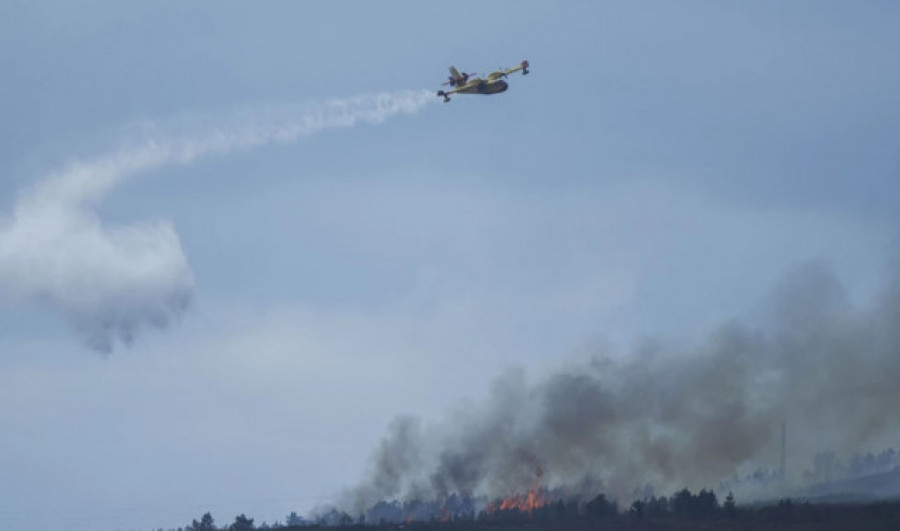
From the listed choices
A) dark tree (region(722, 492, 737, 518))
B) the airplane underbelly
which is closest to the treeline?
dark tree (region(722, 492, 737, 518))

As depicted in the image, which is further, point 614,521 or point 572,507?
point 572,507

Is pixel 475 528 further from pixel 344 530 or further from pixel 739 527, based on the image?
pixel 739 527

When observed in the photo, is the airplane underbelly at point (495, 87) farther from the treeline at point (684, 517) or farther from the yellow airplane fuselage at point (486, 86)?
the treeline at point (684, 517)

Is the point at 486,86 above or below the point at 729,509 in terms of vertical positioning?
above

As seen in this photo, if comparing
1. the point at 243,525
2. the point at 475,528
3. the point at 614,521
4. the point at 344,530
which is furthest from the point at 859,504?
the point at 243,525

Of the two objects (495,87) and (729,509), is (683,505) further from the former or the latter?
(495,87)

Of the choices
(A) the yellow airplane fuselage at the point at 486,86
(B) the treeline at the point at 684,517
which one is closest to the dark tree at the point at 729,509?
(B) the treeline at the point at 684,517

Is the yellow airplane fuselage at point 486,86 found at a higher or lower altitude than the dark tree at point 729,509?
higher

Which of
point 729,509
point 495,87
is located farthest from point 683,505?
point 495,87

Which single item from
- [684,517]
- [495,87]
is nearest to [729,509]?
[684,517]

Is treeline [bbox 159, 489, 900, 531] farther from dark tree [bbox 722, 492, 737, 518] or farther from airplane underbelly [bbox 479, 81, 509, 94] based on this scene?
airplane underbelly [bbox 479, 81, 509, 94]

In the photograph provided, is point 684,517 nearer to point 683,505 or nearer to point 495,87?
point 683,505

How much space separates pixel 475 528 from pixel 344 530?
1597 cm

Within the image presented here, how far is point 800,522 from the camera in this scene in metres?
149
